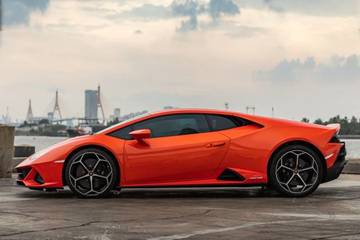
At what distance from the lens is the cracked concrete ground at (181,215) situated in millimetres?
5309

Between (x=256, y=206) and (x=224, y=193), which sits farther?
(x=224, y=193)

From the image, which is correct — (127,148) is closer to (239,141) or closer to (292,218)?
(239,141)

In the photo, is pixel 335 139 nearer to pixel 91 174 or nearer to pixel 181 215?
pixel 181 215

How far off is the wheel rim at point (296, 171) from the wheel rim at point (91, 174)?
223 cm

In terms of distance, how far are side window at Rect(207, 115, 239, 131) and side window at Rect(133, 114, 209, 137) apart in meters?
0.09

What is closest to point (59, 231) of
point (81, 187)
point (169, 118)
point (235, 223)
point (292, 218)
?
point (235, 223)

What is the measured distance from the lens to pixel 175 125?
8531mm

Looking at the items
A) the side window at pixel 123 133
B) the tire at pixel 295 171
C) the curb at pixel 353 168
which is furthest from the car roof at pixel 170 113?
the curb at pixel 353 168

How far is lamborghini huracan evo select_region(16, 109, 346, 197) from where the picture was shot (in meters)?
8.28

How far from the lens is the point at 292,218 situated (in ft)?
20.6

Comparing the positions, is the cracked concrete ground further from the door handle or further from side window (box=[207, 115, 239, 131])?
side window (box=[207, 115, 239, 131])

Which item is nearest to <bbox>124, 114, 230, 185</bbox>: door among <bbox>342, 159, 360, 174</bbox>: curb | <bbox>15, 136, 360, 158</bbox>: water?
<bbox>342, 159, 360, 174</bbox>: curb

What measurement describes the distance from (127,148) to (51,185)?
3.59 feet

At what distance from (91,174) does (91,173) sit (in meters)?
0.01
